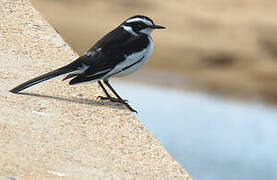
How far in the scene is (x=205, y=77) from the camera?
20.1 m

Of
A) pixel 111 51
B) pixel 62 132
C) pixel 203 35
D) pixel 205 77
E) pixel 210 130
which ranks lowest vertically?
pixel 205 77

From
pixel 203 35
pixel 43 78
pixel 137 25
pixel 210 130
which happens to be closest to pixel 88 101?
Answer: pixel 43 78

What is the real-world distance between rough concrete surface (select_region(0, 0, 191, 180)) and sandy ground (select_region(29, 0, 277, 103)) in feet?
44.3

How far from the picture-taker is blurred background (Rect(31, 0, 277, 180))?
52.1 ft

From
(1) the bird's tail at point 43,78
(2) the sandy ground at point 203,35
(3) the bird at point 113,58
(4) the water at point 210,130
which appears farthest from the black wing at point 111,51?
(2) the sandy ground at point 203,35

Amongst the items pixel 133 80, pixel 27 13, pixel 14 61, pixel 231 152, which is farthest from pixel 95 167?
pixel 133 80

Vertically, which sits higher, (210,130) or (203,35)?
(203,35)

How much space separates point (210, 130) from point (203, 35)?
5.00 m

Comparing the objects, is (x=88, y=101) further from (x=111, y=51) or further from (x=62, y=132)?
(x=62, y=132)

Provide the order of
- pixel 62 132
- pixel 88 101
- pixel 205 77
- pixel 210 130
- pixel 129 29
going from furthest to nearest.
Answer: pixel 205 77
pixel 210 130
pixel 129 29
pixel 88 101
pixel 62 132

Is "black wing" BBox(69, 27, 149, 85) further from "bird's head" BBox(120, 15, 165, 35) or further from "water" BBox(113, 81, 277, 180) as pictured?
"water" BBox(113, 81, 277, 180)

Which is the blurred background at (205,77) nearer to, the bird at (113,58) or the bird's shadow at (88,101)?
the bird at (113,58)

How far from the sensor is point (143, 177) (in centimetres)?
491

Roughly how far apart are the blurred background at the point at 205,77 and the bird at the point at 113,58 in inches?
333
